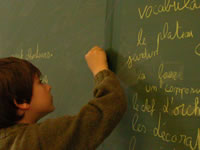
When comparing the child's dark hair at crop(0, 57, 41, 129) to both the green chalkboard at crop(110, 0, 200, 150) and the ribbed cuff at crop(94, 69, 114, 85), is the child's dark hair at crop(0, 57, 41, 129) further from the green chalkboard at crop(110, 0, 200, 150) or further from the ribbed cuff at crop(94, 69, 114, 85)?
the green chalkboard at crop(110, 0, 200, 150)

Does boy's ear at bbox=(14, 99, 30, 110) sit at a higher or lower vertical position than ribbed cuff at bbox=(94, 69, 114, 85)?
lower

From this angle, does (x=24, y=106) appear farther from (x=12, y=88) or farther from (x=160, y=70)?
(x=160, y=70)

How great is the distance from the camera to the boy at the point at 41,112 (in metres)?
0.68

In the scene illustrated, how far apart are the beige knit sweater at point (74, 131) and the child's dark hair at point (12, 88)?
5 centimetres

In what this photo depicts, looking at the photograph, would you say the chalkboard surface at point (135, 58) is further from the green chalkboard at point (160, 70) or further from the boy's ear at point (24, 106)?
the boy's ear at point (24, 106)

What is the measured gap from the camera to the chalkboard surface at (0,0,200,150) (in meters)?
0.68

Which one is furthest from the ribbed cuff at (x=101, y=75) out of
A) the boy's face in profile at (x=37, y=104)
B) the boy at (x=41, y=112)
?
the boy's face in profile at (x=37, y=104)

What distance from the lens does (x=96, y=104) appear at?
696 millimetres

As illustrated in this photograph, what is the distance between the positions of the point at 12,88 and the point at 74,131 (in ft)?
0.77

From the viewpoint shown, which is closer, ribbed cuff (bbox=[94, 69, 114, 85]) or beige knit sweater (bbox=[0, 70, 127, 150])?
beige knit sweater (bbox=[0, 70, 127, 150])

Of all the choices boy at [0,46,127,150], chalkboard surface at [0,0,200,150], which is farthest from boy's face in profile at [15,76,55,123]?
chalkboard surface at [0,0,200,150]

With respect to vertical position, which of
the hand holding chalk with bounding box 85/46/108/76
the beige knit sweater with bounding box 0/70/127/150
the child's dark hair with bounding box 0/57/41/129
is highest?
the hand holding chalk with bounding box 85/46/108/76

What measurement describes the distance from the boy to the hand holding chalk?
29mm

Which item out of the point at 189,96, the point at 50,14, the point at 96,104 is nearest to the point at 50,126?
the point at 96,104
